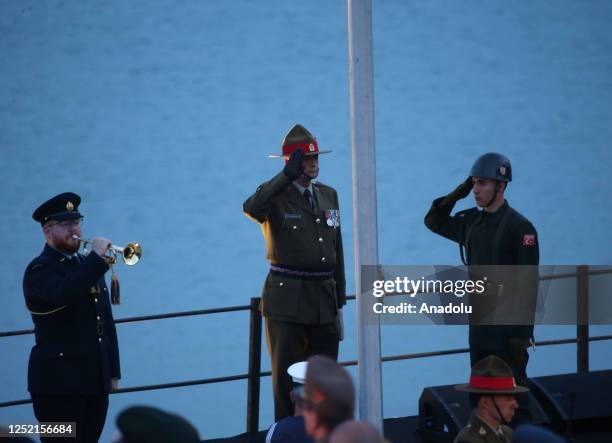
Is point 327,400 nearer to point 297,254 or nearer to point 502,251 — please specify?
point 297,254

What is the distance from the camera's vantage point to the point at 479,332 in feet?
15.9

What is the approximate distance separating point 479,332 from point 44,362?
2.08m

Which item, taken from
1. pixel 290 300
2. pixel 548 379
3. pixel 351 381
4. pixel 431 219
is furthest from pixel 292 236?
pixel 351 381

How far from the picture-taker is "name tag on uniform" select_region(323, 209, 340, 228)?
4.89 meters

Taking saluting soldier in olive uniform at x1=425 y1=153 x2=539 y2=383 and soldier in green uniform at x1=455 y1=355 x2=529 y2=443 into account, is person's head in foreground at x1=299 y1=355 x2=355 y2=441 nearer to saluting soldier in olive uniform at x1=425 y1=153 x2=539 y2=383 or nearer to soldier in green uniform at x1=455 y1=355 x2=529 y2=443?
soldier in green uniform at x1=455 y1=355 x2=529 y2=443

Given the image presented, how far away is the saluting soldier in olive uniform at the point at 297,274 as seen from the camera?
4.72 m

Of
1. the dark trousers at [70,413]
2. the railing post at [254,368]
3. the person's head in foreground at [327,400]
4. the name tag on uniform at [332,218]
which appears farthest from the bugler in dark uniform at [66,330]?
the person's head in foreground at [327,400]

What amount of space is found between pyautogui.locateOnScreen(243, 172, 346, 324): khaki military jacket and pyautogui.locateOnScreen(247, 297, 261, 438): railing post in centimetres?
62

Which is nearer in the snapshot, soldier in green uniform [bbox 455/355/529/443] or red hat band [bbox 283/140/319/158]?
soldier in green uniform [bbox 455/355/529/443]

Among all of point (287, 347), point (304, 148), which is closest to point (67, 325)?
point (287, 347)

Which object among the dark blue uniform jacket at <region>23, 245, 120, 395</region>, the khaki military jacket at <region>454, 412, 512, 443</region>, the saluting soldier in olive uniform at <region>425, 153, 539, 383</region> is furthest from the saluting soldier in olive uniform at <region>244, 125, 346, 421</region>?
the khaki military jacket at <region>454, 412, 512, 443</region>

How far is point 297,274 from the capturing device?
15.7ft

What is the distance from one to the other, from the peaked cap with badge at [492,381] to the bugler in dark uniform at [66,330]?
1518mm

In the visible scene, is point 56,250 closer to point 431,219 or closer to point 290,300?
point 290,300
